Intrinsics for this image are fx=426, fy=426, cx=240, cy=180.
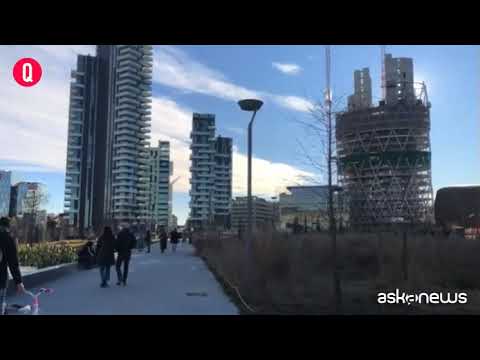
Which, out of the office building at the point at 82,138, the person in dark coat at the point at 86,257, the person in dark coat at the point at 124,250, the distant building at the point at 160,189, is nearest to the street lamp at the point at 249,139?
the office building at the point at 82,138

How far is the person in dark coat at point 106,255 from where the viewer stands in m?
9.57

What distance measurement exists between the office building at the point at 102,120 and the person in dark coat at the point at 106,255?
56.2 inches

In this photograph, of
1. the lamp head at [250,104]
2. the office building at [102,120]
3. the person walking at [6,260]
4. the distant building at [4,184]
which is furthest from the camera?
the lamp head at [250,104]

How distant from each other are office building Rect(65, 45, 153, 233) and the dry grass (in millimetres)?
3963

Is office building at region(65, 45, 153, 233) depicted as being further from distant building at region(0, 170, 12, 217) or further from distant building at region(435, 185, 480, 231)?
distant building at region(435, 185, 480, 231)

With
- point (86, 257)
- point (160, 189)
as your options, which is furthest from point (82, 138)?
point (160, 189)

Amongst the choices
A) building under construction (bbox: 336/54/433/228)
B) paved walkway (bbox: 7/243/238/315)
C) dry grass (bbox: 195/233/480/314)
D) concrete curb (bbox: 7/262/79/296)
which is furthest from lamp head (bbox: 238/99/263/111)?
concrete curb (bbox: 7/262/79/296)

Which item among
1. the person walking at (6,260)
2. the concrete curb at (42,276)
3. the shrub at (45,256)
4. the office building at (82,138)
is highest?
the office building at (82,138)
